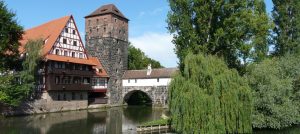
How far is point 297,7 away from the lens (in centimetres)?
3919

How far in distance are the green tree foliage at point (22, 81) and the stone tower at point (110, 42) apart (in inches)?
633

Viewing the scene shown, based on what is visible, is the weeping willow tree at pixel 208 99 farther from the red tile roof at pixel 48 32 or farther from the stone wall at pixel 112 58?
the stone wall at pixel 112 58

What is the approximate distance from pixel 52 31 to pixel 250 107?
30.7m

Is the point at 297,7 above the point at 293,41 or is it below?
above

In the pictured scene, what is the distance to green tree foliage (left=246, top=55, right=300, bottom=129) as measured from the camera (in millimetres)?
24781

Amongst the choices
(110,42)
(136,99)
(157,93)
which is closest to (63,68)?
(110,42)

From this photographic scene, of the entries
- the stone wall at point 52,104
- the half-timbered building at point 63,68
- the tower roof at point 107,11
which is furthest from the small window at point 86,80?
the tower roof at point 107,11

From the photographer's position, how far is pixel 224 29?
2625cm

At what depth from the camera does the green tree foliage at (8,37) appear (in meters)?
34.2

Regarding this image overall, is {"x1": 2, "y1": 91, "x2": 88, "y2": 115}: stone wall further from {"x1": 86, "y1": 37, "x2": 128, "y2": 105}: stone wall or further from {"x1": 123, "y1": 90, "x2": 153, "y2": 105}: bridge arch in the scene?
{"x1": 123, "y1": 90, "x2": 153, "y2": 105}: bridge arch

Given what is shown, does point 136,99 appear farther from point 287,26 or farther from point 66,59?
point 287,26

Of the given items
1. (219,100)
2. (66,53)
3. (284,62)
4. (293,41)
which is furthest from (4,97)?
(293,41)

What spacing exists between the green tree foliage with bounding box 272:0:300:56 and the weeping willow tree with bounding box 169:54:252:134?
20.8m

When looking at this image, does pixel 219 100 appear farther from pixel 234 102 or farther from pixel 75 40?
pixel 75 40
